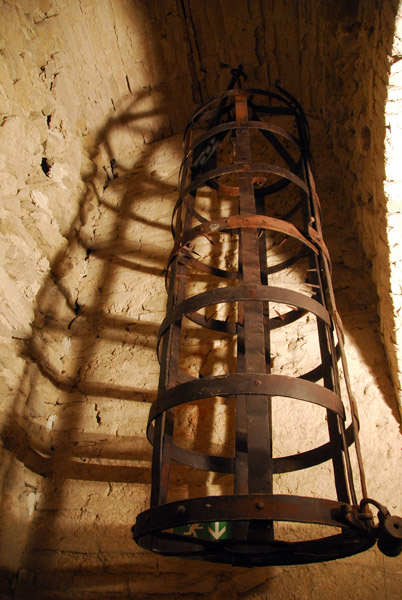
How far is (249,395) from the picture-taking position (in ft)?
3.77

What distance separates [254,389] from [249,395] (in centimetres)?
3

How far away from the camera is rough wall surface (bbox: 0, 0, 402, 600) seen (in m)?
1.48

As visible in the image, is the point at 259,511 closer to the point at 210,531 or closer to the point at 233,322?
the point at 210,531

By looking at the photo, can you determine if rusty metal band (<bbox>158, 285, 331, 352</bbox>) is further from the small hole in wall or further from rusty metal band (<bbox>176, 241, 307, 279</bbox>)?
the small hole in wall

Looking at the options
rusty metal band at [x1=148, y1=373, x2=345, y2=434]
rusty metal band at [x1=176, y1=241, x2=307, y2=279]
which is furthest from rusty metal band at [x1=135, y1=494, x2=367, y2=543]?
rusty metal band at [x1=176, y1=241, x2=307, y2=279]

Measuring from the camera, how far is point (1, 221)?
1857 millimetres

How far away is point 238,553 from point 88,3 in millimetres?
2988

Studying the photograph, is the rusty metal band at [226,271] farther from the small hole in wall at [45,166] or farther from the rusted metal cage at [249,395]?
the small hole in wall at [45,166]

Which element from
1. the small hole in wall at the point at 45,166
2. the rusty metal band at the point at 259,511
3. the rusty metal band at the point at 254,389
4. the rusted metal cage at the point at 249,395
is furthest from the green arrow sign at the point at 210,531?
the small hole in wall at the point at 45,166

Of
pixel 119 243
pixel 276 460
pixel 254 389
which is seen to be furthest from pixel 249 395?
pixel 119 243

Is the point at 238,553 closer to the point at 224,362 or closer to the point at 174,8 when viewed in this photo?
the point at 224,362

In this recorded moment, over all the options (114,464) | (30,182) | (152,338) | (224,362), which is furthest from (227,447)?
(30,182)

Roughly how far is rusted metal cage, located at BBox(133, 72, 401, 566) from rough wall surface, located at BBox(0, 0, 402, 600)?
7.2 inches

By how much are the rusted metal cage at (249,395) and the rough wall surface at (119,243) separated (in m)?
0.18
